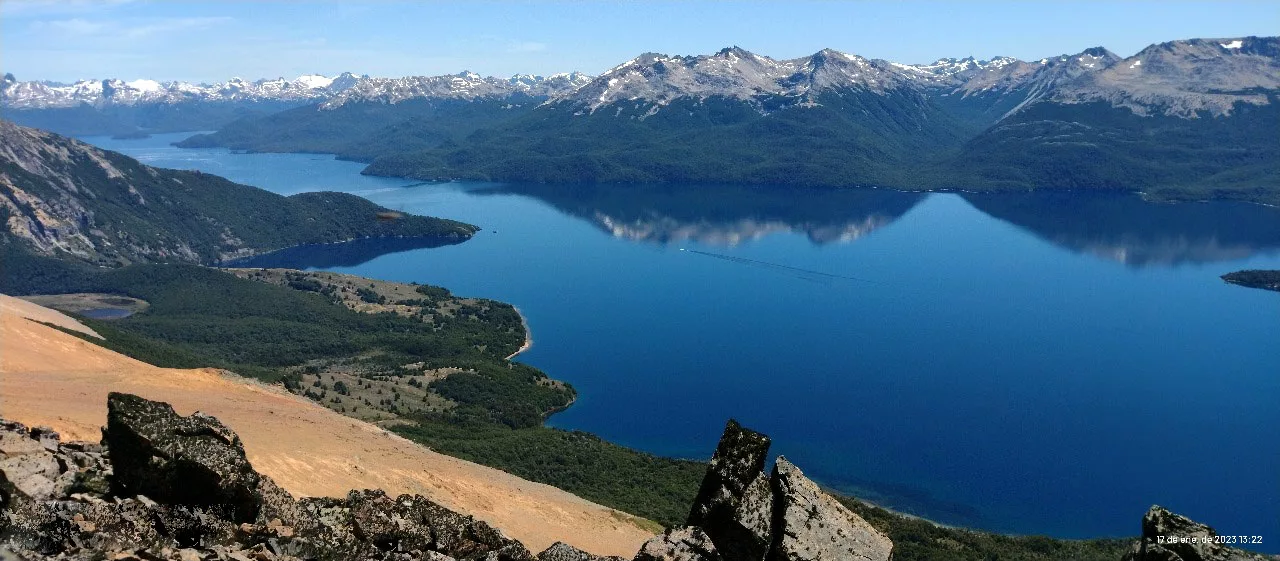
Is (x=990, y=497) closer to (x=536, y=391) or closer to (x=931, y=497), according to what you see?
(x=931, y=497)

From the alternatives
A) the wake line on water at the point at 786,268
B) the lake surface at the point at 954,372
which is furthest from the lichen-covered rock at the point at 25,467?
the wake line on water at the point at 786,268

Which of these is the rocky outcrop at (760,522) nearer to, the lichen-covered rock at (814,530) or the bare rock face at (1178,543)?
the lichen-covered rock at (814,530)

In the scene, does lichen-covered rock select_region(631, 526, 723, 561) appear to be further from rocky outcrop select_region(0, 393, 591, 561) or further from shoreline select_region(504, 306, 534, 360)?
shoreline select_region(504, 306, 534, 360)

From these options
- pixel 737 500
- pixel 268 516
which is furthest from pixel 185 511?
pixel 737 500

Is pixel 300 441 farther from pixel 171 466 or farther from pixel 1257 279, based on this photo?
pixel 1257 279

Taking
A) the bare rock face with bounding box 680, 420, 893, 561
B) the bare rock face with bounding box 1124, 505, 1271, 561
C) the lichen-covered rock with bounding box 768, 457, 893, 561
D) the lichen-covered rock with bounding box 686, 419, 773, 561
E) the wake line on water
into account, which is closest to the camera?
the bare rock face with bounding box 1124, 505, 1271, 561

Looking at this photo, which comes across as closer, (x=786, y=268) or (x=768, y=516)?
(x=768, y=516)

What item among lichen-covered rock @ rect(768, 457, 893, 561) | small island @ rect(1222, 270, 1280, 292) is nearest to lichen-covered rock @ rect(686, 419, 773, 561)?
lichen-covered rock @ rect(768, 457, 893, 561)

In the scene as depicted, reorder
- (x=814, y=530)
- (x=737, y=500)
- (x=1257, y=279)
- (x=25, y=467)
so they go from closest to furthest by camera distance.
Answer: (x=814, y=530)
(x=737, y=500)
(x=25, y=467)
(x=1257, y=279)
